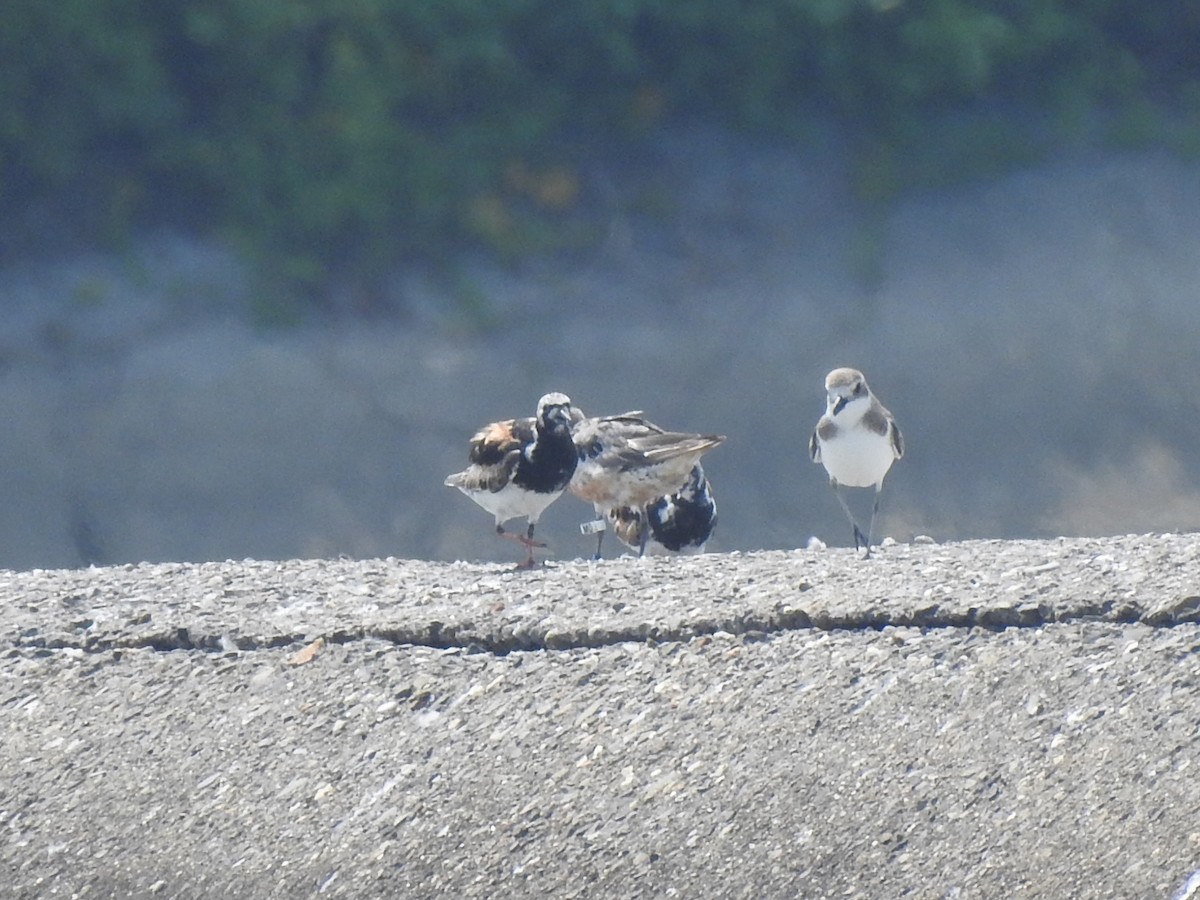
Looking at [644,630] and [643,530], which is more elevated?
[643,530]

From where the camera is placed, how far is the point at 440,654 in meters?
4.73

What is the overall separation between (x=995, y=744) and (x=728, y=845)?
627 mm

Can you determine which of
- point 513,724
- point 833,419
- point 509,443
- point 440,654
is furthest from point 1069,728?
point 509,443

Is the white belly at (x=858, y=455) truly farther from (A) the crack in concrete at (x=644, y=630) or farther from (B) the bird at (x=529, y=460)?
(A) the crack in concrete at (x=644, y=630)

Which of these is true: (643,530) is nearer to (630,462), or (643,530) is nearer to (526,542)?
(630,462)

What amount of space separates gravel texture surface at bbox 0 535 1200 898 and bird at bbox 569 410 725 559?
73.2 inches

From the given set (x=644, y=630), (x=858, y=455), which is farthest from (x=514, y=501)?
(x=644, y=630)

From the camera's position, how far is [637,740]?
427 cm

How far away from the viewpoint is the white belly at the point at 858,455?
643 centimetres

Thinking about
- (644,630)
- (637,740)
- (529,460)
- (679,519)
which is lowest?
(637,740)

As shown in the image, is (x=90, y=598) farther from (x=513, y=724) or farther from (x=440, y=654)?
(x=513, y=724)

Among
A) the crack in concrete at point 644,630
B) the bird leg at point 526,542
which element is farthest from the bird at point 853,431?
the crack in concrete at point 644,630

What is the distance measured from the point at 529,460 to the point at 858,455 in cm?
115

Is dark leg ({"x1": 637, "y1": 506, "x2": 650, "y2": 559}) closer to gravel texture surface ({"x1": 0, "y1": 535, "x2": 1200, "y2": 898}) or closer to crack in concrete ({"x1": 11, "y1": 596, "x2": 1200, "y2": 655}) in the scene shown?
gravel texture surface ({"x1": 0, "y1": 535, "x2": 1200, "y2": 898})
